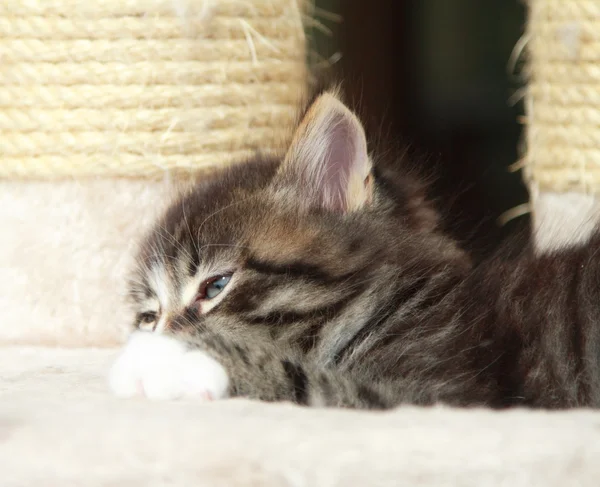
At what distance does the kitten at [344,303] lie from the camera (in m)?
1.17

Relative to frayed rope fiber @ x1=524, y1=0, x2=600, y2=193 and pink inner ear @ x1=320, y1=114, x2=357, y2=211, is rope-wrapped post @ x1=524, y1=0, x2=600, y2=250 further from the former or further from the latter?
pink inner ear @ x1=320, y1=114, x2=357, y2=211

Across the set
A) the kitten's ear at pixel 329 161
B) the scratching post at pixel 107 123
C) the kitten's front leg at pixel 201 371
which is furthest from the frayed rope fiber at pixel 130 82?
the kitten's front leg at pixel 201 371

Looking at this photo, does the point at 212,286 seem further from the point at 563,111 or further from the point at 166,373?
the point at 563,111

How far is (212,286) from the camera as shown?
135 cm

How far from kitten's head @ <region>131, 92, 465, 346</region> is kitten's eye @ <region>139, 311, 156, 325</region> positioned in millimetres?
40

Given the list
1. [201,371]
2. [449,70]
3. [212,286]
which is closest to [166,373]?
[201,371]

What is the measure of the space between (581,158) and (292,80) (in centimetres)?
74

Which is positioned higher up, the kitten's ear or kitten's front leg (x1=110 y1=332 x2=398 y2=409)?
the kitten's ear

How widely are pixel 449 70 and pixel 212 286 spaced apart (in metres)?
3.90

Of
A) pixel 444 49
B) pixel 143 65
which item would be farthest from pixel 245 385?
pixel 444 49

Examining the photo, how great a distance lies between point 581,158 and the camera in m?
1.86

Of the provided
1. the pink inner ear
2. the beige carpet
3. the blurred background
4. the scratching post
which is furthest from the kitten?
the blurred background

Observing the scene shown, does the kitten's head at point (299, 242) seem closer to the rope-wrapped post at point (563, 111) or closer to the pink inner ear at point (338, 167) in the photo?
the pink inner ear at point (338, 167)

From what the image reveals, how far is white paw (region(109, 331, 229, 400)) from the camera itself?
43.6 inches
